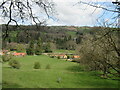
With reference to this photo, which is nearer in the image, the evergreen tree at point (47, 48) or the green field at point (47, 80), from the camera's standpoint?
the green field at point (47, 80)

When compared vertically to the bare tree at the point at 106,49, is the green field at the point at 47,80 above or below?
below

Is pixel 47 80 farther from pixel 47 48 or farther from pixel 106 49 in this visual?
pixel 47 48

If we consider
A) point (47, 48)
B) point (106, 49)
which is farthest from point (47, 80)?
point (47, 48)

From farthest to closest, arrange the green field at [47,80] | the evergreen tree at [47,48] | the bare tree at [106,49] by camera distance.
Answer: the evergreen tree at [47,48], the green field at [47,80], the bare tree at [106,49]

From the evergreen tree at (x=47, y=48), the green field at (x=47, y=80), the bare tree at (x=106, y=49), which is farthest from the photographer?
the evergreen tree at (x=47, y=48)

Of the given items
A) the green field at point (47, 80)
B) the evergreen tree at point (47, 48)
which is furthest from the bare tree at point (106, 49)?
the evergreen tree at point (47, 48)

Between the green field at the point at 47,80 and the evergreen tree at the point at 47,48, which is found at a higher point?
the evergreen tree at the point at 47,48

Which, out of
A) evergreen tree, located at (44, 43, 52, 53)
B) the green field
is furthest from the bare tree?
evergreen tree, located at (44, 43, 52, 53)

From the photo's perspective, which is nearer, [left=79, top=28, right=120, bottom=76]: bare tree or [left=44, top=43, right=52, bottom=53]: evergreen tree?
[left=79, top=28, right=120, bottom=76]: bare tree

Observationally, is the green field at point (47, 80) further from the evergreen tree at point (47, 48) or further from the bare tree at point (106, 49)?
the evergreen tree at point (47, 48)

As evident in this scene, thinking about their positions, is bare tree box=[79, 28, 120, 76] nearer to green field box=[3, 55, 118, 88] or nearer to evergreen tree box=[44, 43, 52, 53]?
green field box=[3, 55, 118, 88]

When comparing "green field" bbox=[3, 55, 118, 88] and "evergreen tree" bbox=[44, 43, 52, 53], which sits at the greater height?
"evergreen tree" bbox=[44, 43, 52, 53]

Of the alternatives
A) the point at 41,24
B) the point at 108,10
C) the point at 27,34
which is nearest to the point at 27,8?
the point at 41,24

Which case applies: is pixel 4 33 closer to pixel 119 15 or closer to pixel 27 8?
pixel 27 8
